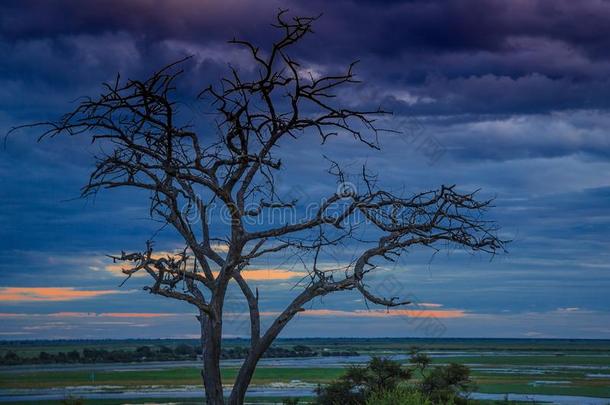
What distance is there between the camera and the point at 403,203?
42.6 feet

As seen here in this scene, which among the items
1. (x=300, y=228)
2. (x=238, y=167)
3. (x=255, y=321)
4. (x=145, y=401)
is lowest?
(x=145, y=401)

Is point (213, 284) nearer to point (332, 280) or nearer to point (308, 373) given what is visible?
point (332, 280)

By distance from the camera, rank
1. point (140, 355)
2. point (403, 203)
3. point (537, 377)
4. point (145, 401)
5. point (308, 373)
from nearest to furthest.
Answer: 1. point (403, 203)
2. point (145, 401)
3. point (537, 377)
4. point (308, 373)
5. point (140, 355)

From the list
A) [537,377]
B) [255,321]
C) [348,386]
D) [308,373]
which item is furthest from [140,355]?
[255,321]

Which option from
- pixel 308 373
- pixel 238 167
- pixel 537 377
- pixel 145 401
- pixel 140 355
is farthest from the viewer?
pixel 140 355

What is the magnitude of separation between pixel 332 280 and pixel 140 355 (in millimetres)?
94457

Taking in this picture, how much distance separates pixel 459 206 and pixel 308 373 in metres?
55.0

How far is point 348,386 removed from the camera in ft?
73.9

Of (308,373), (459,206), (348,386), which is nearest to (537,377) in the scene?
(308,373)

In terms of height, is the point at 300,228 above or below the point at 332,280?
above

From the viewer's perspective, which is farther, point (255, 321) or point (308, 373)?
point (308, 373)

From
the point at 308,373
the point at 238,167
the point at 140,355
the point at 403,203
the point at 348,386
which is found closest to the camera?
the point at 238,167

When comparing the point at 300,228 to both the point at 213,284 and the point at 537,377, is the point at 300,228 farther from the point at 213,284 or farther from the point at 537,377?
the point at 537,377

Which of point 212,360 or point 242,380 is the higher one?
point 212,360
